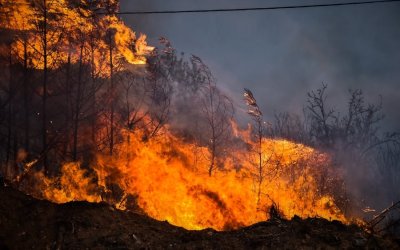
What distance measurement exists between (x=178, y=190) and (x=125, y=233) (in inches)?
319

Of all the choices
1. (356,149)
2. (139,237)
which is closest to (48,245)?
(139,237)

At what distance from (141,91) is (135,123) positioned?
4560 millimetres

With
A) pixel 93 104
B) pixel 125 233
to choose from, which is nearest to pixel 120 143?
pixel 93 104

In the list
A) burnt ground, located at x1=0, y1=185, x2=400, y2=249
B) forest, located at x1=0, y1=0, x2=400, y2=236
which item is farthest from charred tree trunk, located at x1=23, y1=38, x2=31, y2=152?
burnt ground, located at x1=0, y1=185, x2=400, y2=249

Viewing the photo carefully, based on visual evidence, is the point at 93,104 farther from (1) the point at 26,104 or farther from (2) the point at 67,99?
(1) the point at 26,104

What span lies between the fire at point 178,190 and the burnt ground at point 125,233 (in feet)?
20.7

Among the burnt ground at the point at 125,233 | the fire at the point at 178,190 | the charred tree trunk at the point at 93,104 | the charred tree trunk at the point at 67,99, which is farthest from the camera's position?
the charred tree trunk at the point at 93,104

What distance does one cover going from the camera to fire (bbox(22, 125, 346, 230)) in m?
16.0

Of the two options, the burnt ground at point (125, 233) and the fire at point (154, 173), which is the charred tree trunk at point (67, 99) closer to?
the fire at point (154, 173)

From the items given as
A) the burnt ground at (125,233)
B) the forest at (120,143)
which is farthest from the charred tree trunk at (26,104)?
the burnt ground at (125,233)

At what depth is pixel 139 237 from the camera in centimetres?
839

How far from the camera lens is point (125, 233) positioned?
8.44m

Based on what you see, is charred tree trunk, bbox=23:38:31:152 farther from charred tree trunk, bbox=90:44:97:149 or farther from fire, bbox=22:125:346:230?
fire, bbox=22:125:346:230

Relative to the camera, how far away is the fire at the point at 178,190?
16.0 m
